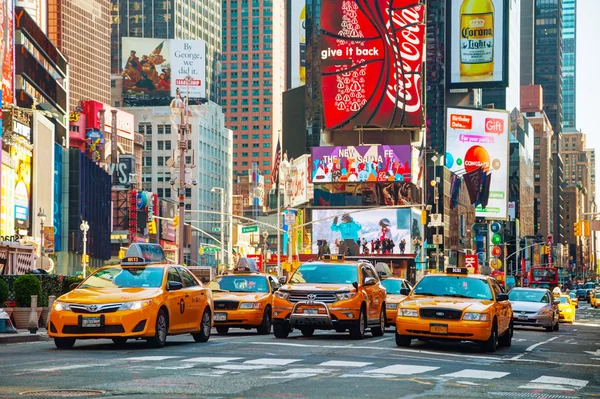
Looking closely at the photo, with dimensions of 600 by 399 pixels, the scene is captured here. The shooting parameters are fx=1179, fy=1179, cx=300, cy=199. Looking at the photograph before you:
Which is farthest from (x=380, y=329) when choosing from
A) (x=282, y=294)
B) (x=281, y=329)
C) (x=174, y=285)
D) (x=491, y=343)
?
(x=174, y=285)

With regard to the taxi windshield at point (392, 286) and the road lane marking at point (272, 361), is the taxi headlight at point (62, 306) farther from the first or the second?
the taxi windshield at point (392, 286)

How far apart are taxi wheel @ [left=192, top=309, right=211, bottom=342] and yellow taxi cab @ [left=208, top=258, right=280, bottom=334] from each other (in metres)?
4.32

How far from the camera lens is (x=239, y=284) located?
3003 centimetres

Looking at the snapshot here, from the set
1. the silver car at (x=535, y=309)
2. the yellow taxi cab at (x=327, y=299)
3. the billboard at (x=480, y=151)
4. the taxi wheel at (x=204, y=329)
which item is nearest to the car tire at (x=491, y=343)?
the yellow taxi cab at (x=327, y=299)

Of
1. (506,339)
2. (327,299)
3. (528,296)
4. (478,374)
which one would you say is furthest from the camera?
(528,296)

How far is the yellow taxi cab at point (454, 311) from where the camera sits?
2256cm

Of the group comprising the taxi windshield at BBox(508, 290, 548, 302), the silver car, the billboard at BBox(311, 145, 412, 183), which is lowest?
the silver car

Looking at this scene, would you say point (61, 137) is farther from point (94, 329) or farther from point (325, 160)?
point (94, 329)

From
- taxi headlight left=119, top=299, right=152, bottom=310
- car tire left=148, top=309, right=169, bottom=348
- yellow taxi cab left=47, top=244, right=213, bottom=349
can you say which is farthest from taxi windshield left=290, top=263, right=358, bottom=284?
taxi headlight left=119, top=299, right=152, bottom=310

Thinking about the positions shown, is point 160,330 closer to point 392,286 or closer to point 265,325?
point 265,325

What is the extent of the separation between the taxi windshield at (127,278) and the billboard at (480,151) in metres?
155

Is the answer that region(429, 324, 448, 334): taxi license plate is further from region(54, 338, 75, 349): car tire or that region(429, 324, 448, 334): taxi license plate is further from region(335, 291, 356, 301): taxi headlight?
region(54, 338, 75, 349): car tire

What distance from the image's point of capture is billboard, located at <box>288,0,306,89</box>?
17193 centimetres

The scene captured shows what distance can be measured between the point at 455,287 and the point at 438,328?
1.86 meters
